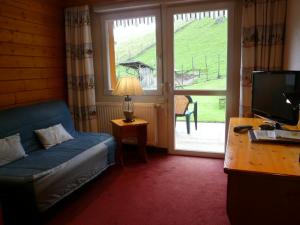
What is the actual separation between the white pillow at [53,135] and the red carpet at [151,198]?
0.63m

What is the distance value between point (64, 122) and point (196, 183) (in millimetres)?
1825

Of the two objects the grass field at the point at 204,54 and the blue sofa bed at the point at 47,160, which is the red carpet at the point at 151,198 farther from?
the grass field at the point at 204,54

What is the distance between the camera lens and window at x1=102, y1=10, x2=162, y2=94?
3480mm

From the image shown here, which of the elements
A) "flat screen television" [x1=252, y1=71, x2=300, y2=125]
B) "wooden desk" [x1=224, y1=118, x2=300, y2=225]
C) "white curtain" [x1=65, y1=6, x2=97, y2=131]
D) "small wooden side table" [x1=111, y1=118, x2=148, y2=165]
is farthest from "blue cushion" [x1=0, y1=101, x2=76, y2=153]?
"flat screen television" [x1=252, y1=71, x2=300, y2=125]

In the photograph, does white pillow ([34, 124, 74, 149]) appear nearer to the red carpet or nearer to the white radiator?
the red carpet

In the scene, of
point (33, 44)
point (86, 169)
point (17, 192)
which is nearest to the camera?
point (17, 192)

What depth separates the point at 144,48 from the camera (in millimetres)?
3574

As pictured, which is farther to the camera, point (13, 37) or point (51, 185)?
point (13, 37)

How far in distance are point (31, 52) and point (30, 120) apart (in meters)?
0.93

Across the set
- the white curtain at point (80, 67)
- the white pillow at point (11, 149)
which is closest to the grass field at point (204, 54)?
the white curtain at point (80, 67)

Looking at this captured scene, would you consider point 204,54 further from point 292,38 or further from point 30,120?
point 30,120

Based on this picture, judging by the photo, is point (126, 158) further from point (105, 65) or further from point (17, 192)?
point (17, 192)

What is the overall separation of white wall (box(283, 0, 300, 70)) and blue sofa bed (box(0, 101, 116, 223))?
7.07 feet

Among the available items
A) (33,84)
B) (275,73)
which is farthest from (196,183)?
(33,84)
